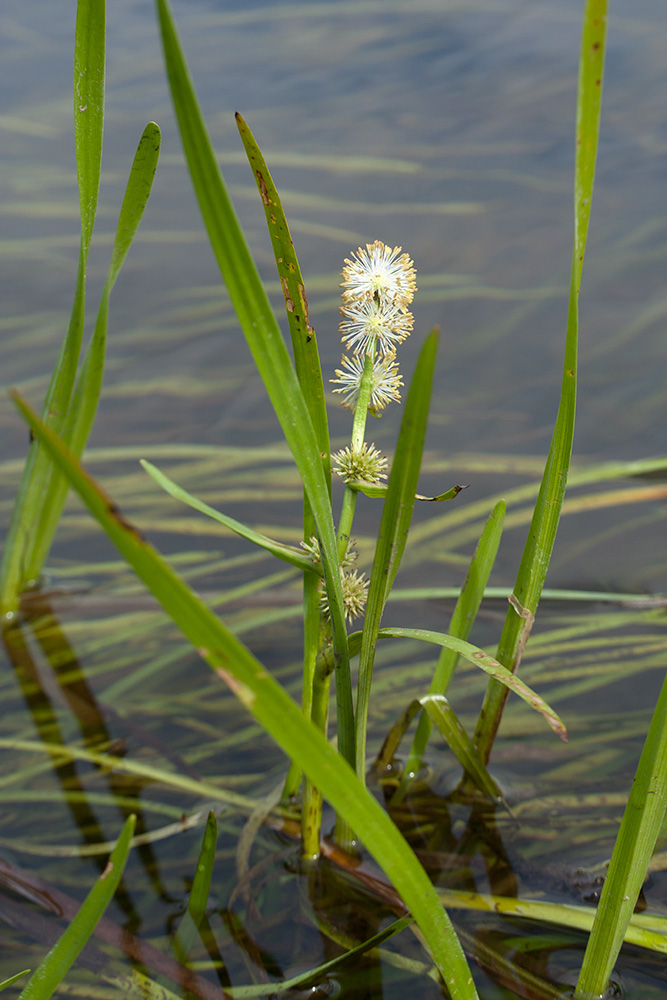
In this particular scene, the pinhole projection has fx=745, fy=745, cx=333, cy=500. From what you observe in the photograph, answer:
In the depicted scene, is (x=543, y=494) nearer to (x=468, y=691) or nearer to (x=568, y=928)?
(x=568, y=928)

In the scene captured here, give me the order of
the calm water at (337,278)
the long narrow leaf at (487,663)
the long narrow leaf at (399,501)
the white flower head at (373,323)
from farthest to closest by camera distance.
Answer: the calm water at (337,278) → the white flower head at (373,323) → the long narrow leaf at (487,663) → the long narrow leaf at (399,501)

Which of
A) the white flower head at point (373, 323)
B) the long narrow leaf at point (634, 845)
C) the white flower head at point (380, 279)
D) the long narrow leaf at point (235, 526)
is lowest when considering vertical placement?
the long narrow leaf at point (634, 845)

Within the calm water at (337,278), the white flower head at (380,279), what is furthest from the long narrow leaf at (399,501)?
the calm water at (337,278)

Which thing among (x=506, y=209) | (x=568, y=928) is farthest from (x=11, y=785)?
(x=506, y=209)

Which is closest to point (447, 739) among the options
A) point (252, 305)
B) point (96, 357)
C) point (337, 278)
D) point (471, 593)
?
point (471, 593)

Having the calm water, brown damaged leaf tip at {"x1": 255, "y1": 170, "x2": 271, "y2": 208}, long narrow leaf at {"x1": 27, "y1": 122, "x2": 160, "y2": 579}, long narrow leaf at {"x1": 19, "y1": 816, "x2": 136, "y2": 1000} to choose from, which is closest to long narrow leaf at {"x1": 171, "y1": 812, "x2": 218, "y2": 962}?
the calm water

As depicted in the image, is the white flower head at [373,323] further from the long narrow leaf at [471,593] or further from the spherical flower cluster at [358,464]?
the long narrow leaf at [471,593]

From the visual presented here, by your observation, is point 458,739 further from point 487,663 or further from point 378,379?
point 378,379
